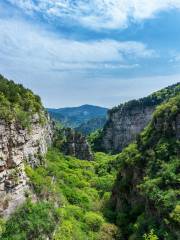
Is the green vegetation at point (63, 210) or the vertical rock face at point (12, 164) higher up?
the vertical rock face at point (12, 164)

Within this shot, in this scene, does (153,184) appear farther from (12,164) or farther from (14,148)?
(12,164)

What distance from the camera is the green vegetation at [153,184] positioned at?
61.3 m

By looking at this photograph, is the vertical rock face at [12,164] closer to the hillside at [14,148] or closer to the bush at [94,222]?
the hillside at [14,148]

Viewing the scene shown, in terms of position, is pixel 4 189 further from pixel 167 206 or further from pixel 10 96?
pixel 167 206

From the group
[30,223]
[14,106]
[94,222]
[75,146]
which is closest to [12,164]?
[30,223]

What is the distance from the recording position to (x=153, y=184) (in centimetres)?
6812

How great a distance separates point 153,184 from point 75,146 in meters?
76.2

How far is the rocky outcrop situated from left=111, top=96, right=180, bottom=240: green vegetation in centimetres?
4673

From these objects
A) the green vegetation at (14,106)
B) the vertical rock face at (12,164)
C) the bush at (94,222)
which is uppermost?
the green vegetation at (14,106)

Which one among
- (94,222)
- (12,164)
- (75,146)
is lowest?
(94,222)

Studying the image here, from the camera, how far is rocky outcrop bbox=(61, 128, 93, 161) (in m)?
138

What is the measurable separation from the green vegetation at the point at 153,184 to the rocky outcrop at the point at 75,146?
46.7m

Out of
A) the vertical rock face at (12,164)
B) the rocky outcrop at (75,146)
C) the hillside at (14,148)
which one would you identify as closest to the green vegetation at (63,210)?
the vertical rock face at (12,164)

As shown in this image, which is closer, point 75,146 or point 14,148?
point 14,148
